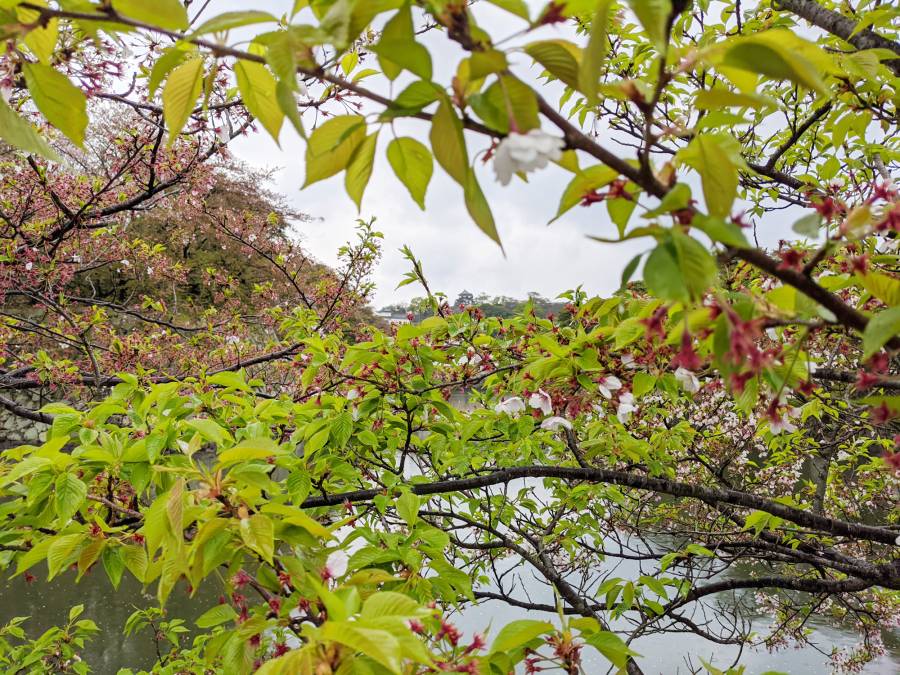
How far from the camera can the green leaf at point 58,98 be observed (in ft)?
1.56

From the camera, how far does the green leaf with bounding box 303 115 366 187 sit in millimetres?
464

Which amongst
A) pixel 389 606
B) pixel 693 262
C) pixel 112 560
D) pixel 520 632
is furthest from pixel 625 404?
pixel 112 560

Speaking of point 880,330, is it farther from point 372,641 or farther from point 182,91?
point 182,91

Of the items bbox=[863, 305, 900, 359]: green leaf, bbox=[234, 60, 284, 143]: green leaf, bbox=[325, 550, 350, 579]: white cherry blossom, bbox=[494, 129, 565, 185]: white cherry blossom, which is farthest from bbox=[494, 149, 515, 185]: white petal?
bbox=[325, 550, 350, 579]: white cherry blossom

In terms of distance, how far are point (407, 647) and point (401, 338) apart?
1045 mm

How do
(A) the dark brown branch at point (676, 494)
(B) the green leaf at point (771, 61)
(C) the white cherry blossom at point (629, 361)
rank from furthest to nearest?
(A) the dark brown branch at point (676, 494), (C) the white cherry blossom at point (629, 361), (B) the green leaf at point (771, 61)

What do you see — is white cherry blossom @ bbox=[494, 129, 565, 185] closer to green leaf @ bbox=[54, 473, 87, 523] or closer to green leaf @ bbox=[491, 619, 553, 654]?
green leaf @ bbox=[491, 619, 553, 654]

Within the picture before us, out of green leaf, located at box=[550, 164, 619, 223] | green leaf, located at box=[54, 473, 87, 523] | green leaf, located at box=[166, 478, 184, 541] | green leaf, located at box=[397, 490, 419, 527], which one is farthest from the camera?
green leaf, located at box=[397, 490, 419, 527]

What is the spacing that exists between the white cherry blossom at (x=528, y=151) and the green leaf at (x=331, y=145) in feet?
0.47

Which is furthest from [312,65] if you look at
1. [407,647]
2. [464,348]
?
[464,348]

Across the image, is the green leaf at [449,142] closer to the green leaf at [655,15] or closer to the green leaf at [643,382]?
the green leaf at [655,15]

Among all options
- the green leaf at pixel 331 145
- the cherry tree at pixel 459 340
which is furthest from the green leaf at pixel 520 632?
the green leaf at pixel 331 145

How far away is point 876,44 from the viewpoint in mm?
1409

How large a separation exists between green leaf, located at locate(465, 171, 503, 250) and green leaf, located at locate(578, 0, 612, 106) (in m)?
0.11
